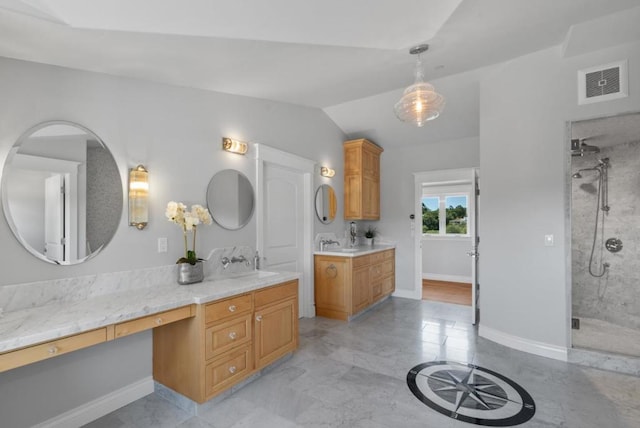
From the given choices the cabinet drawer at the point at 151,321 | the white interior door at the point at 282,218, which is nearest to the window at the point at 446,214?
the white interior door at the point at 282,218

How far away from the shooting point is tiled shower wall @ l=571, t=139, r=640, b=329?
343 cm

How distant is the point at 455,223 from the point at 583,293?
3.63 m

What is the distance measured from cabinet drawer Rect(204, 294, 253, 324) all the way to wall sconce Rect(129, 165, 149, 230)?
0.88m

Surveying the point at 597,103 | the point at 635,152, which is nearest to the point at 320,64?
the point at 597,103

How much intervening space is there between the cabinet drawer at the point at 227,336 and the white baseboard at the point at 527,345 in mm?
2769

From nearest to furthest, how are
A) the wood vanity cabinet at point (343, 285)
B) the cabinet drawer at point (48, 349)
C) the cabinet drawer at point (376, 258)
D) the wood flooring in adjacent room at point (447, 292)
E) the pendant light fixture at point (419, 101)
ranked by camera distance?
the cabinet drawer at point (48, 349)
the pendant light fixture at point (419, 101)
the wood vanity cabinet at point (343, 285)
the cabinet drawer at point (376, 258)
the wood flooring in adjacent room at point (447, 292)

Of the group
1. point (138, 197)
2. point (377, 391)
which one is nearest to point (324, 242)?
point (377, 391)

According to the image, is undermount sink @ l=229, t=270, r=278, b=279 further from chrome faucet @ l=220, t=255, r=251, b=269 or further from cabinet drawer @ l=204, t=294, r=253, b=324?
cabinet drawer @ l=204, t=294, r=253, b=324

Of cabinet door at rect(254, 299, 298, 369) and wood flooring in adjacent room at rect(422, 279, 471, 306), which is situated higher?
cabinet door at rect(254, 299, 298, 369)

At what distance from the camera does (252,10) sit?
5.88 ft

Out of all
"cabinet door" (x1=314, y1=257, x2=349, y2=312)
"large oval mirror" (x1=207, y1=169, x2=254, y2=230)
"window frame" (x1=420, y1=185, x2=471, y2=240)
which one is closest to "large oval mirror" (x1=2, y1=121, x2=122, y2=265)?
"large oval mirror" (x1=207, y1=169, x2=254, y2=230)

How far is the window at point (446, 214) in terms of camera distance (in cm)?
695

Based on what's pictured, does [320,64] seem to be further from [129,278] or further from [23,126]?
[129,278]

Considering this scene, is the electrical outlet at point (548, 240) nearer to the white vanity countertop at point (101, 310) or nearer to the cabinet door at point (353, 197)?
the cabinet door at point (353, 197)
